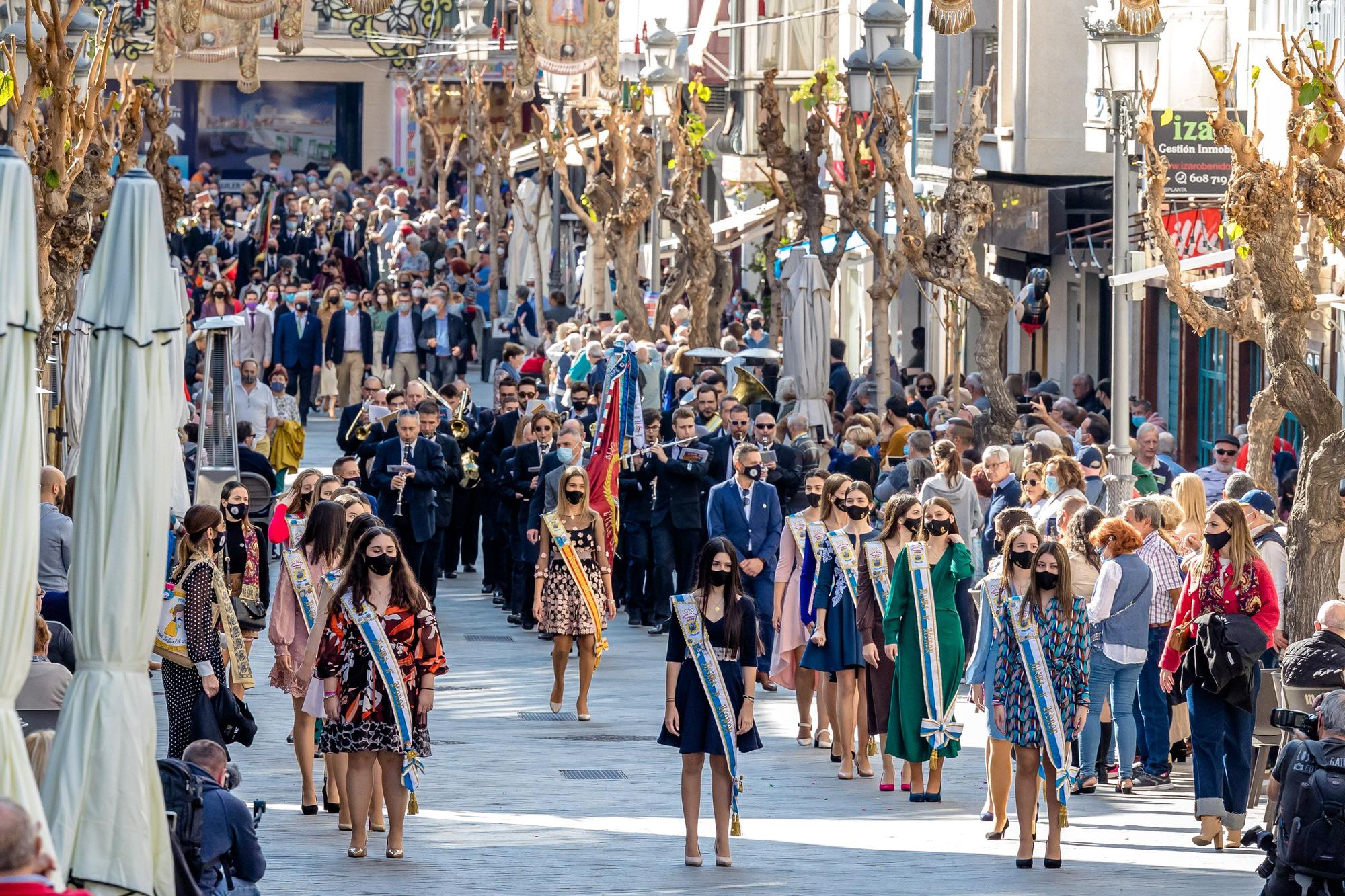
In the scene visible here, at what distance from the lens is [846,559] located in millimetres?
15211

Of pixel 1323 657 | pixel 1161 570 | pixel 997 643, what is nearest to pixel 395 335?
pixel 1161 570

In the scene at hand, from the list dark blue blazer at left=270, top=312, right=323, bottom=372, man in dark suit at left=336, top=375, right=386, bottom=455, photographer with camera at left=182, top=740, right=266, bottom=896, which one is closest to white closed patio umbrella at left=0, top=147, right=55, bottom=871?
photographer with camera at left=182, top=740, right=266, bottom=896

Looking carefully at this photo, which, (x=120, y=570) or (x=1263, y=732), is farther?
(x=1263, y=732)

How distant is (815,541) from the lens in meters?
15.6

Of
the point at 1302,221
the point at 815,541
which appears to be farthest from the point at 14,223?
the point at 1302,221

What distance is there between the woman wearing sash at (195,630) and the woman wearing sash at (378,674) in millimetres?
→ 1176

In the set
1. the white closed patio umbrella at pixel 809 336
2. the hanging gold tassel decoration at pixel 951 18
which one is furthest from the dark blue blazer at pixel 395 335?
the hanging gold tassel decoration at pixel 951 18

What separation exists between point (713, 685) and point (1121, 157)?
7183mm

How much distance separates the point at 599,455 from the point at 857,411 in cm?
466

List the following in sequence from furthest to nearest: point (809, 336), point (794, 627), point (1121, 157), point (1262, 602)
→ point (809, 336) → point (1121, 157) → point (794, 627) → point (1262, 602)

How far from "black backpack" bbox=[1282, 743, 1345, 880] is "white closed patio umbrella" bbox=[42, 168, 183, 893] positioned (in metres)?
4.16

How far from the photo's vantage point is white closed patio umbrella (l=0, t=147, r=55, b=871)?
8.50 m

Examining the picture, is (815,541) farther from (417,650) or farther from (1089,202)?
(1089,202)

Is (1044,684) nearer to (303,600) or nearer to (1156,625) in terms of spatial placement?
(1156,625)
